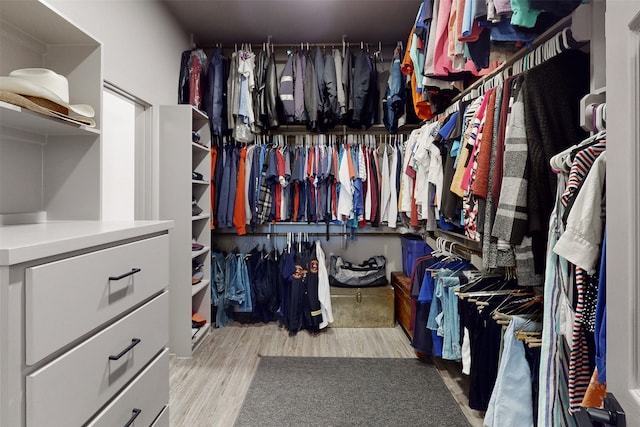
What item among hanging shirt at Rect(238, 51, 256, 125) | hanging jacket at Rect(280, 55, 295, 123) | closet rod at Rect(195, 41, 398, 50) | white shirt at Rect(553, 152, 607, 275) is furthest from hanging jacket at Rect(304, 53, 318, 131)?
white shirt at Rect(553, 152, 607, 275)

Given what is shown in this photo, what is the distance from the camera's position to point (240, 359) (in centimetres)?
253

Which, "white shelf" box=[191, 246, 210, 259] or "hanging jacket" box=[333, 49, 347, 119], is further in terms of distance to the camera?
"hanging jacket" box=[333, 49, 347, 119]

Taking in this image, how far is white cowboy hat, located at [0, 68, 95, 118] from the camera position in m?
1.06

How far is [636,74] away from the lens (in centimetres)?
55

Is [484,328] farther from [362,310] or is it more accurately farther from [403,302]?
[362,310]

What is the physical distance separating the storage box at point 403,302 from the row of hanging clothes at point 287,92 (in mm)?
1368

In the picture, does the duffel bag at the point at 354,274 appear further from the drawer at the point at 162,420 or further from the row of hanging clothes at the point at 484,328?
the drawer at the point at 162,420

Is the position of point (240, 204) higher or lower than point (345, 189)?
lower

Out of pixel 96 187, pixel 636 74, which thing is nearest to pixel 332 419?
pixel 96 187

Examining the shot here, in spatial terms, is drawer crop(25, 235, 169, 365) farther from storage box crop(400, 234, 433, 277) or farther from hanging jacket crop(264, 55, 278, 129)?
storage box crop(400, 234, 433, 277)

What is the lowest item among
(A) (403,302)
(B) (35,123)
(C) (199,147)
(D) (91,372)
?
(A) (403,302)

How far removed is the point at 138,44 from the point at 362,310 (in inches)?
108

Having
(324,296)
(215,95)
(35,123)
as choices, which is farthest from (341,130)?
(35,123)

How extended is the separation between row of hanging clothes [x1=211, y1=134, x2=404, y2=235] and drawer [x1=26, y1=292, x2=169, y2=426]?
205 cm
